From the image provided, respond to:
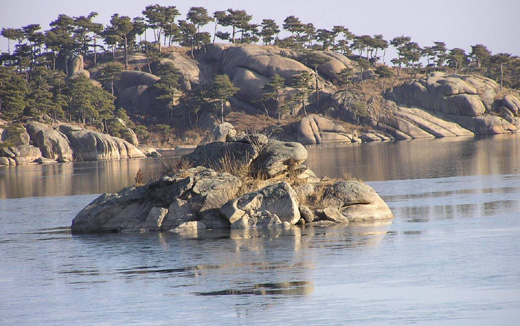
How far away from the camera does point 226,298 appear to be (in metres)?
12.8

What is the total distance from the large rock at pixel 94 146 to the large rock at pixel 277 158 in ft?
241

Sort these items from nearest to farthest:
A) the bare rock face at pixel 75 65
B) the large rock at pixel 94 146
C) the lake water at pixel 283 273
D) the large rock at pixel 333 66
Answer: the lake water at pixel 283 273, the large rock at pixel 94 146, the large rock at pixel 333 66, the bare rock face at pixel 75 65

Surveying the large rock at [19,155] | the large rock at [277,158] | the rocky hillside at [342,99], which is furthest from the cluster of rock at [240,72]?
the large rock at [277,158]

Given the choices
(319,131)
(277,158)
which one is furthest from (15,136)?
(277,158)

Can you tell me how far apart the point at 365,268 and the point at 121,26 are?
389 ft

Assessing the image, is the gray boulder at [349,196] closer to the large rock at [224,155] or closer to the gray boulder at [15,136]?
the large rock at [224,155]

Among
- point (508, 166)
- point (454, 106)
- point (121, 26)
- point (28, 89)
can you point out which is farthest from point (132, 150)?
point (508, 166)

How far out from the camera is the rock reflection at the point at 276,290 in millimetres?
13031

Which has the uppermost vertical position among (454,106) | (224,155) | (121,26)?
(121,26)

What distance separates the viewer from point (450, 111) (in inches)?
4692

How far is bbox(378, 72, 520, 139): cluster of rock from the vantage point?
117 metres

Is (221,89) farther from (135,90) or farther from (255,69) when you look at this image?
(135,90)

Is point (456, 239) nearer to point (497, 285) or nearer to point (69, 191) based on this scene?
point (497, 285)

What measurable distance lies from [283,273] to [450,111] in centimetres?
10950
